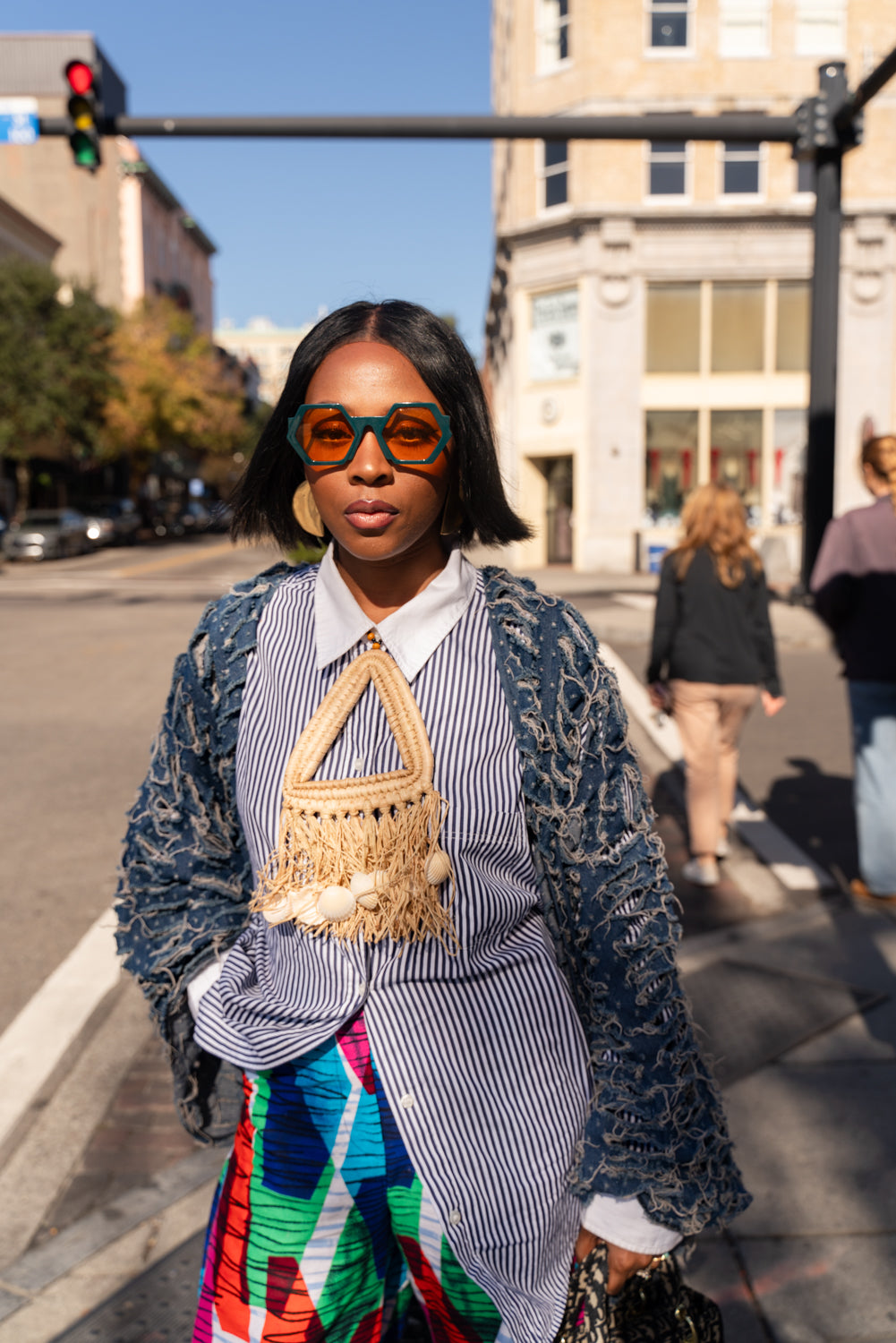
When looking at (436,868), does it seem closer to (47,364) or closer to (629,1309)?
(629,1309)

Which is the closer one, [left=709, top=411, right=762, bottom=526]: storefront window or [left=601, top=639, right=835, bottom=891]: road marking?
[left=601, top=639, right=835, bottom=891]: road marking

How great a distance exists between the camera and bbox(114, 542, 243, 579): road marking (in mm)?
28608

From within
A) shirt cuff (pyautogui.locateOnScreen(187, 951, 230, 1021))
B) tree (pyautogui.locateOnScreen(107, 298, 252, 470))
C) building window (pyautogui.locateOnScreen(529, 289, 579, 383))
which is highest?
tree (pyautogui.locateOnScreen(107, 298, 252, 470))

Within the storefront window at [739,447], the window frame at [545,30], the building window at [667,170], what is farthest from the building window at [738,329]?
the window frame at [545,30]

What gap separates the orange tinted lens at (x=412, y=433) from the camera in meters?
1.55

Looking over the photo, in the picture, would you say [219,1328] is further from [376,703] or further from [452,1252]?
[376,703]

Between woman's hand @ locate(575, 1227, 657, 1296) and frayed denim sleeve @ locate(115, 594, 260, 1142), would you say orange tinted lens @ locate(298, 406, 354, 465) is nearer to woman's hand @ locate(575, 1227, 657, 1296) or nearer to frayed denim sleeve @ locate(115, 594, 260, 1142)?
frayed denim sleeve @ locate(115, 594, 260, 1142)

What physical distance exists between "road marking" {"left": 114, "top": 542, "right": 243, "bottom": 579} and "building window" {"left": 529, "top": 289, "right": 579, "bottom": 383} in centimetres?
848

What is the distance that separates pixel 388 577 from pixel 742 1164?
2.20 m

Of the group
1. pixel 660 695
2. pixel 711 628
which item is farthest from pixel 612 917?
pixel 660 695

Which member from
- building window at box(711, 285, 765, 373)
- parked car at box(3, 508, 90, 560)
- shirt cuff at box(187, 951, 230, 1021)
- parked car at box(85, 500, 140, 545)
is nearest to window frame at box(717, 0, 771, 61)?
A: building window at box(711, 285, 765, 373)

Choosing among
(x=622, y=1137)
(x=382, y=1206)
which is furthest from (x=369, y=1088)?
(x=622, y=1137)

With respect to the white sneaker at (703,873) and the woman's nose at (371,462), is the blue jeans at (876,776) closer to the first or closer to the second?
the white sneaker at (703,873)

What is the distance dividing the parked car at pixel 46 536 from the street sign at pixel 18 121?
75.6 feet
